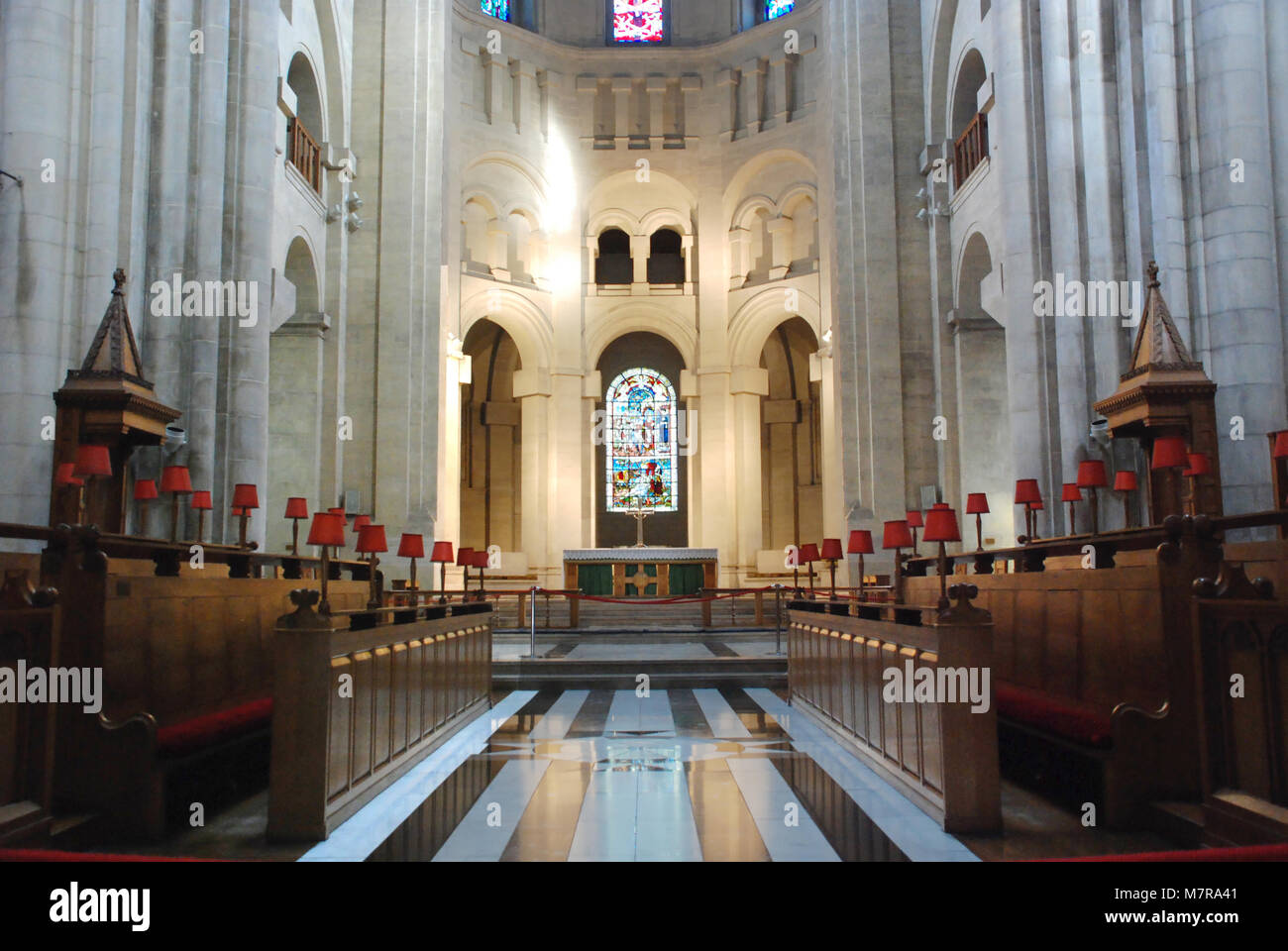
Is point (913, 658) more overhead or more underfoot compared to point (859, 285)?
more underfoot

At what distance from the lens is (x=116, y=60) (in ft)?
27.9

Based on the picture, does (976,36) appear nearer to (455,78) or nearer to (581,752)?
(455,78)

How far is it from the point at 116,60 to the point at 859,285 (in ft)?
37.7

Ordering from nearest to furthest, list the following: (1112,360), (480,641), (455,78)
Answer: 1. (480,641)
2. (1112,360)
3. (455,78)

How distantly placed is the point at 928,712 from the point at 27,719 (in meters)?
3.65

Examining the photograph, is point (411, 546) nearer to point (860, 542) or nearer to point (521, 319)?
point (860, 542)

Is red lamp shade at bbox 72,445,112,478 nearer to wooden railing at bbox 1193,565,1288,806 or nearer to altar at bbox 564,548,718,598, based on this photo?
wooden railing at bbox 1193,565,1288,806

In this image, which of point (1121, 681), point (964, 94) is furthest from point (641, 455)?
point (1121, 681)

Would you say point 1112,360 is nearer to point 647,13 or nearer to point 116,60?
point 116,60

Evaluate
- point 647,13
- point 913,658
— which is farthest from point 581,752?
point 647,13

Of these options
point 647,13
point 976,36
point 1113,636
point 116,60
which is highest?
point 647,13

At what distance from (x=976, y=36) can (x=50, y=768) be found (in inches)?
544

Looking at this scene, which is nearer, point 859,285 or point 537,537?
point 859,285
